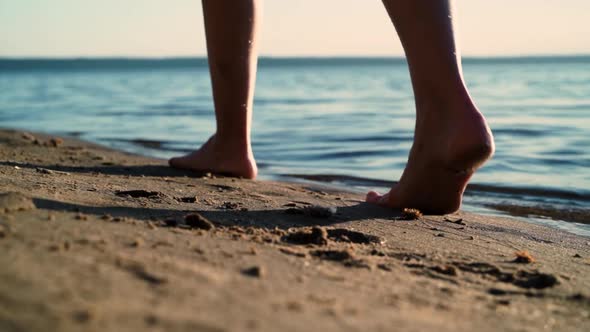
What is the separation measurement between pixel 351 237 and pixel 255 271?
588 mm

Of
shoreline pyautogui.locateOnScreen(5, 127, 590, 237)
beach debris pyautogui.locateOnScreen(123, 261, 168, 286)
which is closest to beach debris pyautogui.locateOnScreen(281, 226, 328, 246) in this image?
beach debris pyautogui.locateOnScreen(123, 261, 168, 286)

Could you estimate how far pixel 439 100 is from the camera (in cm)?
204

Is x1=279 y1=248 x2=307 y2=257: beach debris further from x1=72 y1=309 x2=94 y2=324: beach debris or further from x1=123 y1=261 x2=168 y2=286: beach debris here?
x1=72 y1=309 x2=94 y2=324: beach debris

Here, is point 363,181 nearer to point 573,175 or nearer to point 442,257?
point 573,175

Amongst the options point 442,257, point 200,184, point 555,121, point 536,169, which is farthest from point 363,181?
point 555,121

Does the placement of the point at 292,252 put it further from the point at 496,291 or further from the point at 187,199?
the point at 187,199

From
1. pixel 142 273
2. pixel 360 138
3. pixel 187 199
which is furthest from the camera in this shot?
pixel 360 138

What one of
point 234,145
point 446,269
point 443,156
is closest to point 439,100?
point 443,156

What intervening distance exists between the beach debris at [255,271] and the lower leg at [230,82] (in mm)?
1646

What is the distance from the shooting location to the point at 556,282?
1414mm

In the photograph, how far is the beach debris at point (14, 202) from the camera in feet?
4.77

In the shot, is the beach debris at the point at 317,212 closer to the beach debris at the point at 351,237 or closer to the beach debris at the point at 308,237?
the beach debris at the point at 351,237

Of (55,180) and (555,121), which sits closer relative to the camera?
(55,180)

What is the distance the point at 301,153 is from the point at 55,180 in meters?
2.74
